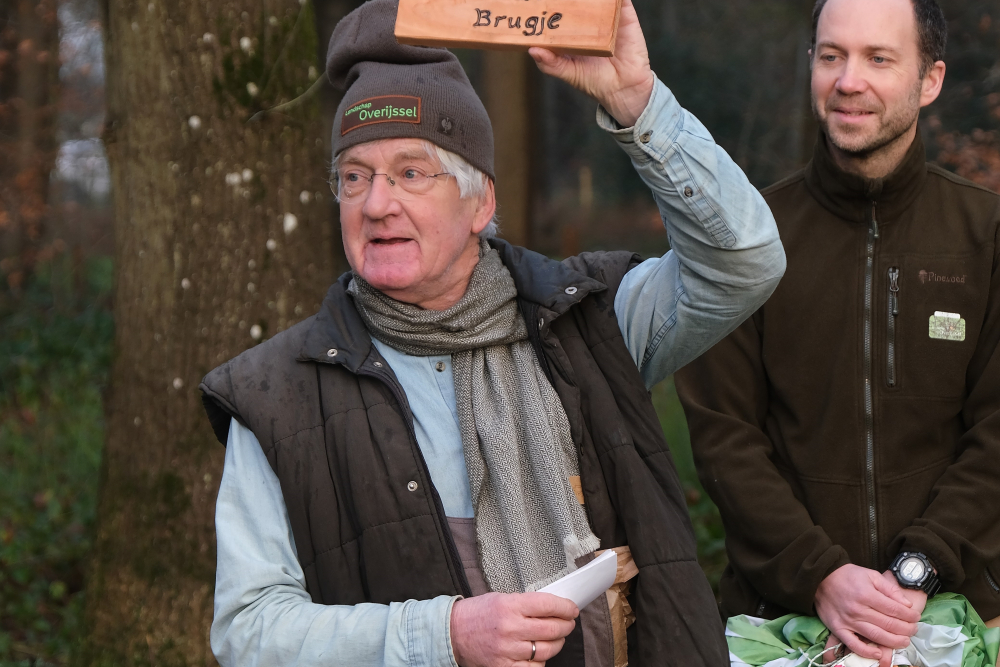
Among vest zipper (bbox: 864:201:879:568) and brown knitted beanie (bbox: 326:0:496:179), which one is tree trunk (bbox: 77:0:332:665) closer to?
brown knitted beanie (bbox: 326:0:496:179)

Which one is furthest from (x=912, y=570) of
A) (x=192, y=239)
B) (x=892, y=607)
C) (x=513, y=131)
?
(x=513, y=131)

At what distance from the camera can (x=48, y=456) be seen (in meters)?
7.30

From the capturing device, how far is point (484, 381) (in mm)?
2420

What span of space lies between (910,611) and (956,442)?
51 cm

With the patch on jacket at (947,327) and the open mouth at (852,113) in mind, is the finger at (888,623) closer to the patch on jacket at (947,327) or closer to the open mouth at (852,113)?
the patch on jacket at (947,327)

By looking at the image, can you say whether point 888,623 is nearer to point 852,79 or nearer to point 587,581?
point 587,581

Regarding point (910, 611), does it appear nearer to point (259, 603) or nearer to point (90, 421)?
point (259, 603)

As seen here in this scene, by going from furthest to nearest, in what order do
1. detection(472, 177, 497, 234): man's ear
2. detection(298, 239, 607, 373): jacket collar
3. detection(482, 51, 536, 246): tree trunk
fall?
detection(482, 51, 536, 246): tree trunk
detection(472, 177, 497, 234): man's ear
detection(298, 239, 607, 373): jacket collar

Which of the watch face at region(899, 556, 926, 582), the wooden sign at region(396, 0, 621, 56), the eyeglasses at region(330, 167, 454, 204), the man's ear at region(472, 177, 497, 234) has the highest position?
the wooden sign at region(396, 0, 621, 56)

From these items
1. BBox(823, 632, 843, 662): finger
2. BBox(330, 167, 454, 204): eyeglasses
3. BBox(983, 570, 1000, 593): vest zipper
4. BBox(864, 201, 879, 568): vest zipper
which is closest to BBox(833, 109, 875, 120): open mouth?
BBox(864, 201, 879, 568): vest zipper

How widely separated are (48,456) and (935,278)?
6.25 meters

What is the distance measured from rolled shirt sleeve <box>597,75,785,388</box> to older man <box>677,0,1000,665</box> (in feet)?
2.11

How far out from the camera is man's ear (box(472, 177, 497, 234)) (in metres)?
2.55

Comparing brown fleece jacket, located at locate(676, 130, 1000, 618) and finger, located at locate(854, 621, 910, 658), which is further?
brown fleece jacket, located at locate(676, 130, 1000, 618)
